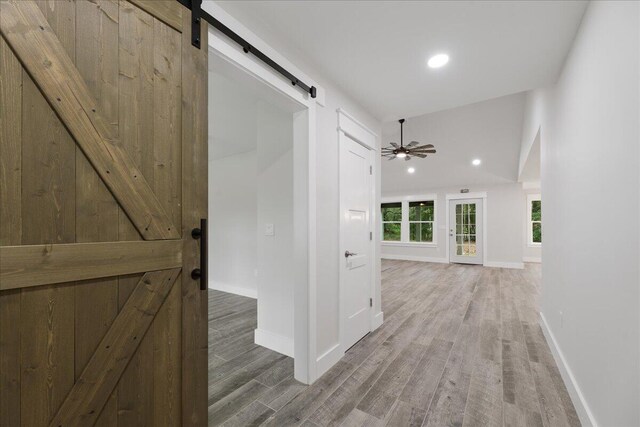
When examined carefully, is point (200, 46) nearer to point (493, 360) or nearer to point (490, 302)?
point (493, 360)

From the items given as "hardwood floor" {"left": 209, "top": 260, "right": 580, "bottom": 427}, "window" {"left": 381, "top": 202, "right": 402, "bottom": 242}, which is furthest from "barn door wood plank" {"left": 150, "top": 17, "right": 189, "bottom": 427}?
"window" {"left": 381, "top": 202, "right": 402, "bottom": 242}

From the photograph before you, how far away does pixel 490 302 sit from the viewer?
4.18 metres

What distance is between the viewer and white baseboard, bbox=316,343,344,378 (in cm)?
216

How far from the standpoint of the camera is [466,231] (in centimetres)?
816

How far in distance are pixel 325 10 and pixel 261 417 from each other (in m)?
2.54

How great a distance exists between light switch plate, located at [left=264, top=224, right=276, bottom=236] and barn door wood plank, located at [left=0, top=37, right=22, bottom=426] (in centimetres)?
195

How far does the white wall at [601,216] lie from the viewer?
1.13m

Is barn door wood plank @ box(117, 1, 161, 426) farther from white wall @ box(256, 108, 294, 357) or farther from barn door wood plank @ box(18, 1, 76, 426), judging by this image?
white wall @ box(256, 108, 294, 357)

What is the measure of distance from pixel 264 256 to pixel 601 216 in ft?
8.30

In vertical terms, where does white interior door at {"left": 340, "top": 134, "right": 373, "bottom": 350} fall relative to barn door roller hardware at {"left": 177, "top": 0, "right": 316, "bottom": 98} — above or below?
below

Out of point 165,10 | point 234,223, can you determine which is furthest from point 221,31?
point 234,223

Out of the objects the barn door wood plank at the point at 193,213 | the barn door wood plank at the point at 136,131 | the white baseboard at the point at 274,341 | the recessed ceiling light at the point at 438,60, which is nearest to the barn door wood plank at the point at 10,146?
the barn door wood plank at the point at 136,131

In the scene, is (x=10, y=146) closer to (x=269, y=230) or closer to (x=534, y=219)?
(x=269, y=230)

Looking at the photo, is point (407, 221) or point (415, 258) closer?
point (415, 258)
